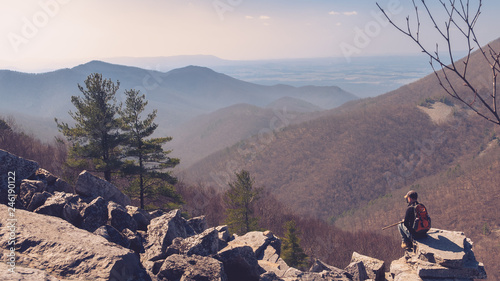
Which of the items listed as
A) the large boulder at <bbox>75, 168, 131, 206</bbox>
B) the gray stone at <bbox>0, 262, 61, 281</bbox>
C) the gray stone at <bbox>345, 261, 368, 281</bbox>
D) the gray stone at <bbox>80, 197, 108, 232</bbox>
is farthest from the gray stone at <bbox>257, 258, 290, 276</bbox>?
the large boulder at <bbox>75, 168, 131, 206</bbox>

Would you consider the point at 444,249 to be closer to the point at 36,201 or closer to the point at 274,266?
the point at 274,266

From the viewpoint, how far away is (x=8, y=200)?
11.5 m

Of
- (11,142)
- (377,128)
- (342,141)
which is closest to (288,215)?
(11,142)

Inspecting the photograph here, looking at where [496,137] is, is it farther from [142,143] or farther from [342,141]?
[142,143]

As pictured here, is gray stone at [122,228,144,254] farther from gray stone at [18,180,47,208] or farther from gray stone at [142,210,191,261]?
gray stone at [18,180,47,208]

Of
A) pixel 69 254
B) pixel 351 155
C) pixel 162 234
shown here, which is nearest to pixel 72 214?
pixel 162 234

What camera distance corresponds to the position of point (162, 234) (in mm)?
12148

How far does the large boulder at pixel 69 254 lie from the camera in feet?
26.2

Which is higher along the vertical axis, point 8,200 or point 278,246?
point 8,200

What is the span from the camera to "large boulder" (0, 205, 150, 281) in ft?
26.2

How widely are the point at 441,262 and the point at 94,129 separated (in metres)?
23.8

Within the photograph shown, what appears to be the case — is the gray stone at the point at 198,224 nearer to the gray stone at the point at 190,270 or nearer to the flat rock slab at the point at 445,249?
the gray stone at the point at 190,270

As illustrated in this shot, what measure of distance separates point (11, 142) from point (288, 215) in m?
46.8

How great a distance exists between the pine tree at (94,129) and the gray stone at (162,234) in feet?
42.4
